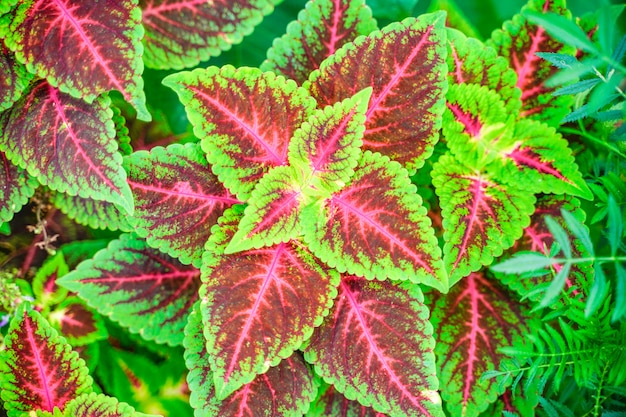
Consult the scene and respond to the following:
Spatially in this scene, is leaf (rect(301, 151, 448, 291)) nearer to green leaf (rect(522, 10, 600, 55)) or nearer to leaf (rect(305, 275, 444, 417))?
leaf (rect(305, 275, 444, 417))

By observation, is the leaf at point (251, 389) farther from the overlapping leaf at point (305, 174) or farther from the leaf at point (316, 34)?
the leaf at point (316, 34)

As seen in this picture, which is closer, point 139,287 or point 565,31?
point 565,31

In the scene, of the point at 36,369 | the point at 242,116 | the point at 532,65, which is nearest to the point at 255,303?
the point at 242,116

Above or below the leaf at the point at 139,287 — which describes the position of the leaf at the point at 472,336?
below

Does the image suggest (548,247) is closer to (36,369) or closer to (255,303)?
(255,303)

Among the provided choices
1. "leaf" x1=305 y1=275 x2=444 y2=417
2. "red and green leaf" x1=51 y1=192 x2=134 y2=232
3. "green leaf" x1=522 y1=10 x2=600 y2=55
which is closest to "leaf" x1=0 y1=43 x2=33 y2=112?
"red and green leaf" x1=51 y1=192 x2=134 y2=232

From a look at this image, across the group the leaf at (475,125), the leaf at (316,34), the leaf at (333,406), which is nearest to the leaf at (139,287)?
the leaf at (333,406)

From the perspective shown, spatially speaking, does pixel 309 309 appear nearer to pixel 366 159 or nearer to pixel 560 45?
pixel 366 159
